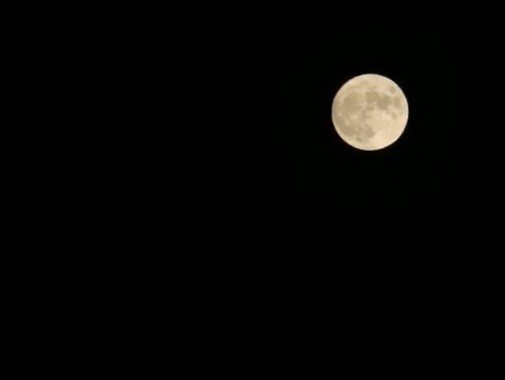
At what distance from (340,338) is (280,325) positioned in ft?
2.58

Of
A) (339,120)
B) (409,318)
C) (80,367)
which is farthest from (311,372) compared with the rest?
(339,120)

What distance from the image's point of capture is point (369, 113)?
3.68m

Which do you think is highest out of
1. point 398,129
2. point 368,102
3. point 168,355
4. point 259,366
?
point 368,102

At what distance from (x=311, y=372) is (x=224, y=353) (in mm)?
910

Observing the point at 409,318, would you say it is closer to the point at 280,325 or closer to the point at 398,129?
the point at 280,325

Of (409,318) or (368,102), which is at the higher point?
(368,102)

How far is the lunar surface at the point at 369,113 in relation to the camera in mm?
3684

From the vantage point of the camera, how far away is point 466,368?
4258 mm

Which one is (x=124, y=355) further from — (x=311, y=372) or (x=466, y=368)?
(x=466, y=368)

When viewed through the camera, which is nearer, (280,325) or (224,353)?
(224,353)

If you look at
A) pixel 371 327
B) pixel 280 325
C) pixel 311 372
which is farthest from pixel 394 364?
pixel 280 325

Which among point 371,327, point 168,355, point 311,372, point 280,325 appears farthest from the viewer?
point 371,327

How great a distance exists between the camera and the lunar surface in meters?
3.68

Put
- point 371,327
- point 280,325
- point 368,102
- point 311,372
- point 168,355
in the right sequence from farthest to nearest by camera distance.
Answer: point 371,327, point 280,325, point 311,372, point 168,355, point 368,102
